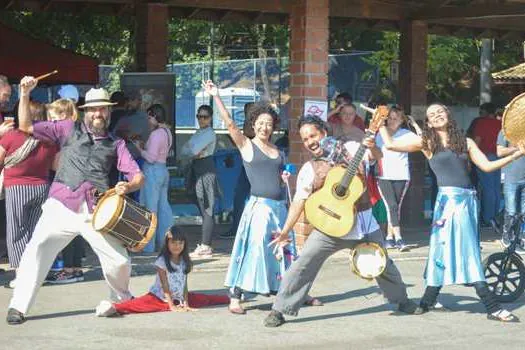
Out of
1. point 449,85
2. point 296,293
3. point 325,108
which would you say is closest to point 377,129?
point 296,293

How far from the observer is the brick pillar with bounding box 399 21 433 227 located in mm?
17188

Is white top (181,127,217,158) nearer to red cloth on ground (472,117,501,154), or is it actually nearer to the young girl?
the young girl

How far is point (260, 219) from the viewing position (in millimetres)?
9156

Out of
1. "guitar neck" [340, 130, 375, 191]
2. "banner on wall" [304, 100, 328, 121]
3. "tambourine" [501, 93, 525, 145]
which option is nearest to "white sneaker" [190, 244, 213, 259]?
"banner on wall" [304, 100, 328, 121]

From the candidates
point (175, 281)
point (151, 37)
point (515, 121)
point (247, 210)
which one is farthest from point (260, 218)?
point (151, 37)

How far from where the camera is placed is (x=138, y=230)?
8781 millimetres

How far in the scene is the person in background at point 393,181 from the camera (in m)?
13.4

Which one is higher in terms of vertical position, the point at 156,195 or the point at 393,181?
the point at 393,181

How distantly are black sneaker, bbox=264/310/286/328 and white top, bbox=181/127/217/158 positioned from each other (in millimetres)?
4481

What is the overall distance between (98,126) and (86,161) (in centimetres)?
30

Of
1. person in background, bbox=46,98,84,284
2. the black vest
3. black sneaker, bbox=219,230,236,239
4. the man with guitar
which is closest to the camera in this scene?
the man with guitar

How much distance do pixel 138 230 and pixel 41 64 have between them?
7378 mm

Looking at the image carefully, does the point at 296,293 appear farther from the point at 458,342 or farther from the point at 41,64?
the point at 41,64

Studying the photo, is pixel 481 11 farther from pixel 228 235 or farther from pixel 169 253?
pixel 169 253
